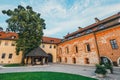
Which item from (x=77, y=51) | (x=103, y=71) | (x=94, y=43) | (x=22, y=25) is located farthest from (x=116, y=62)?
(x=22, y=25)

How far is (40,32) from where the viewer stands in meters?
26.7

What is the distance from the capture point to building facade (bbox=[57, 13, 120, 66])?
57.8 feet

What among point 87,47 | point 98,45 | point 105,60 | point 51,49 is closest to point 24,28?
point 51,49

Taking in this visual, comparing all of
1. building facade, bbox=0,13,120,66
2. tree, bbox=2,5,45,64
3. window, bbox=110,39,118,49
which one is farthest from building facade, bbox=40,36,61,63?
window, bbox=110,39,118,49

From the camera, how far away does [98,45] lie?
67.5 ft

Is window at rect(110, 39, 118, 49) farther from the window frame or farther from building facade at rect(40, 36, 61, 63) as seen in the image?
building facade at rect(40, 36, 61, 63)

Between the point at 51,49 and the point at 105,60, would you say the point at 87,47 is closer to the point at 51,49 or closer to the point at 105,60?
the point at 105,60

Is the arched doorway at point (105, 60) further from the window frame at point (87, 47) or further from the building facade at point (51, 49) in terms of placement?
the building facade at point (51, 49)

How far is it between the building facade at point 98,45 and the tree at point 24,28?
10391 mm

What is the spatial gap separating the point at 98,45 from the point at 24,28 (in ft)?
60.8

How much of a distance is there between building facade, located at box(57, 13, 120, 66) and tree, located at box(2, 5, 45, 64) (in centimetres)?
1039

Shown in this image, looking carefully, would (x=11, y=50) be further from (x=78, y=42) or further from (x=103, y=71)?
(x=103, y=71)

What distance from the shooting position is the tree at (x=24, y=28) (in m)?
24.5

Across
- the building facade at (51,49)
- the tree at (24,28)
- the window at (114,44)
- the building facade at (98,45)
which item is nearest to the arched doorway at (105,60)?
the building facade at (98,45)
